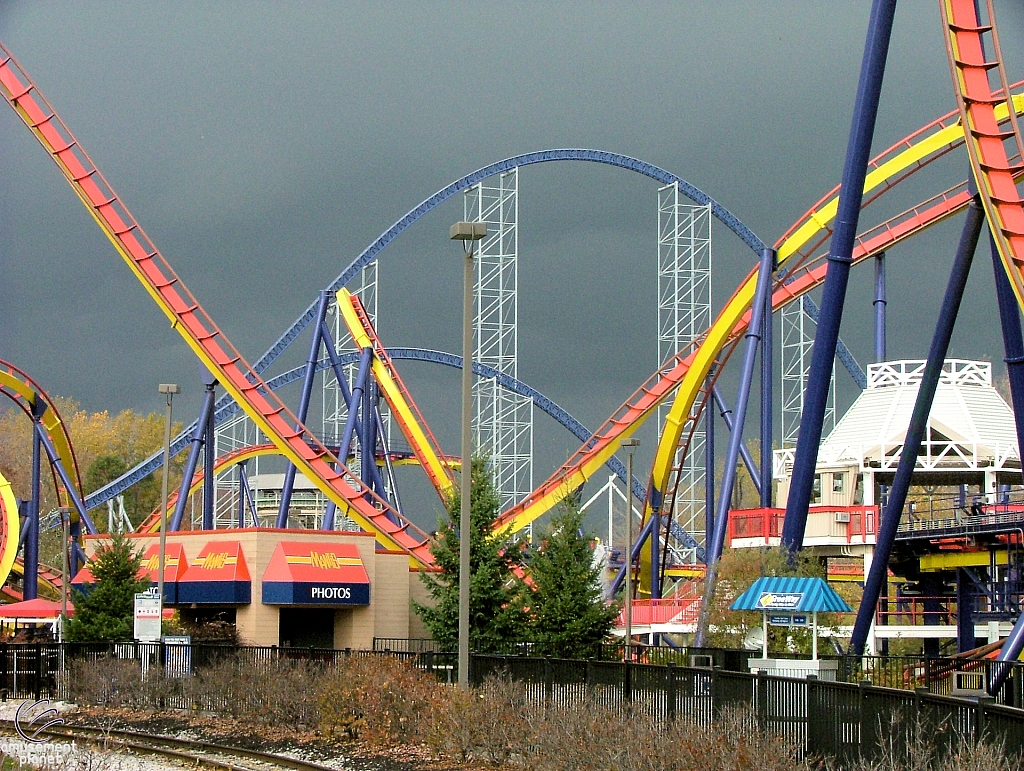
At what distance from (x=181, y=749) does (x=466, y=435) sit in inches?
194

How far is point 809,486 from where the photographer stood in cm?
2227

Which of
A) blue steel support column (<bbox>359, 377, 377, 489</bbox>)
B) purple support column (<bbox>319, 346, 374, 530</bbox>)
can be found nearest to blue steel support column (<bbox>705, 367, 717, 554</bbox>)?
blue steel support column (<bbox>359, 377, 377, 489</bbox>)

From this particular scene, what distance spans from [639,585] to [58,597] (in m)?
21.6

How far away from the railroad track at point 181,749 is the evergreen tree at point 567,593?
9.26 meters

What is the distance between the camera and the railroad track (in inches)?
600

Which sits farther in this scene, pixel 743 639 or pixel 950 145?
pixel 950 145

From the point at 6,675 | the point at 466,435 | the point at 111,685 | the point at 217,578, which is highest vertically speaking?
the point at 466,435

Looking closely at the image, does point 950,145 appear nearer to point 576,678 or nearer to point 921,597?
point 921,597

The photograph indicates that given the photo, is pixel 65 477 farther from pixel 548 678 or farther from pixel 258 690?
pixel 548 678

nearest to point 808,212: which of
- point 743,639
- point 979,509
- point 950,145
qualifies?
point 950,145

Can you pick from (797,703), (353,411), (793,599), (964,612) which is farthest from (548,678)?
(353,411)

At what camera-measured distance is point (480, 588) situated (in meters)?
26.4

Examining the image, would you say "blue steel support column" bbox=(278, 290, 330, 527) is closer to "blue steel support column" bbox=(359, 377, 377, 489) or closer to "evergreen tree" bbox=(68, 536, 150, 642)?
"blue steel support column" bbox=(359, 377, 377, 489)

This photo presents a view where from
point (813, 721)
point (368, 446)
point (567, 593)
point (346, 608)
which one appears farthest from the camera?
point (368, 446)
